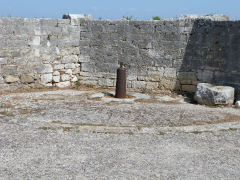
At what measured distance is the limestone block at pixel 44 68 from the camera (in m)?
10.4

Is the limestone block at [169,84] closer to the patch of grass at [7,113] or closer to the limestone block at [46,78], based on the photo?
the limestone block at [46,78]

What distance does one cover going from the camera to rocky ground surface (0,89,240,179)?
4.79 m

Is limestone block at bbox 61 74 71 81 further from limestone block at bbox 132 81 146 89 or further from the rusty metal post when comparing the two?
the rusty metal post

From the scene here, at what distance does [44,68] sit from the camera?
10.5 meters

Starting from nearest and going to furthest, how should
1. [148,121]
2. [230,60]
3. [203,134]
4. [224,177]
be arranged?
[224,177]
[203,134]
[148,121]
[230,60]

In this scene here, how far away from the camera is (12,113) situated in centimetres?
759

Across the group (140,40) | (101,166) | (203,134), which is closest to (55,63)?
(140,40)

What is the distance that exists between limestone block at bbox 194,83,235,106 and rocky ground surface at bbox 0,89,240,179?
303 mm

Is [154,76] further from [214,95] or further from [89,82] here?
[214,95]

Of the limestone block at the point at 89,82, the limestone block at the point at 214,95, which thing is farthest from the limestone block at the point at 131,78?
the limestone block at the point at 214,95

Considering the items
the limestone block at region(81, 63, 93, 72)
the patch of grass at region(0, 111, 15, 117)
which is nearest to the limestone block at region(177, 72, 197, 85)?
the limestone block at region(81, 63, 93, 72)

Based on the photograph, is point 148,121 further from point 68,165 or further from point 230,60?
point 230,60

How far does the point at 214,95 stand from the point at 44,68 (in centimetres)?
468

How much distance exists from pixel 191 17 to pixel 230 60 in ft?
5.57
